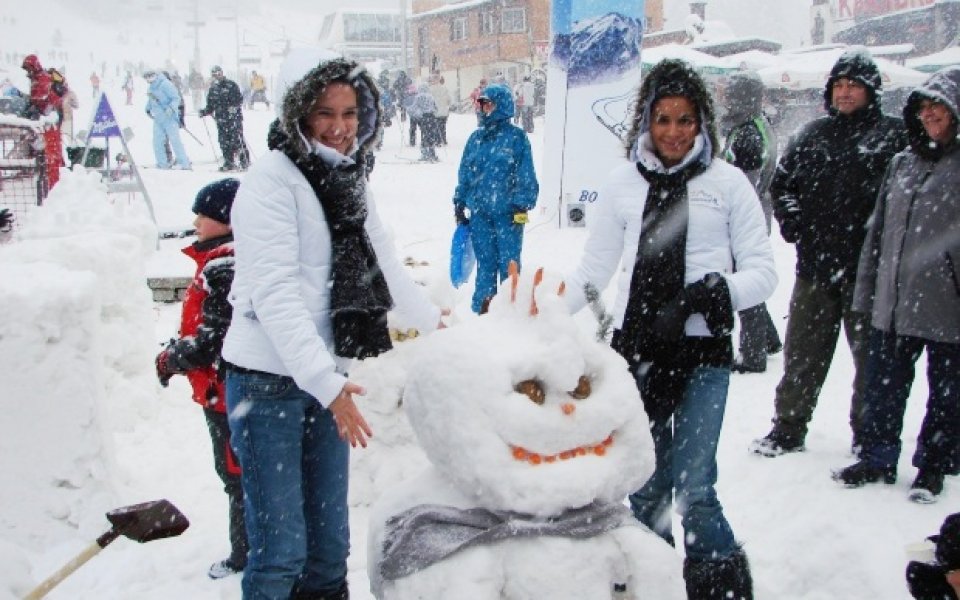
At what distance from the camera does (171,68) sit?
43438mm

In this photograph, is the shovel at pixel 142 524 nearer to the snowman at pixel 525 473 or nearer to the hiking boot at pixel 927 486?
the snowman at pixel 525 473

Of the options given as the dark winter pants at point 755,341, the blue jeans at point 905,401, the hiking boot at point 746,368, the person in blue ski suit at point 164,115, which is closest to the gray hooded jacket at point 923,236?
the blue jeans at point 905,401

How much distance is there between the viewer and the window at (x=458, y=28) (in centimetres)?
4628

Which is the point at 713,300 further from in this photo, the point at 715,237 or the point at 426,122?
the point at 426,122

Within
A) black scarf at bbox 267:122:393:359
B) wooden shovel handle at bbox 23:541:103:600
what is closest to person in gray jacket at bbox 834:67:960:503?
black scarf at bbox 267:122:393:359

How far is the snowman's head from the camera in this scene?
220 cm

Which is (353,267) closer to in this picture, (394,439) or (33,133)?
(394,439)

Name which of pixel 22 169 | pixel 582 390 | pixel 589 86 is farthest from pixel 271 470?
pixel 22 169

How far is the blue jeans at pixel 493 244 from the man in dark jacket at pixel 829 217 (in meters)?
2.94

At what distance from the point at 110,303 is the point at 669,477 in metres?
4.26

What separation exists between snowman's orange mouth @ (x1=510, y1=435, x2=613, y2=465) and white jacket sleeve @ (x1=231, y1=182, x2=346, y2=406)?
1.97ft

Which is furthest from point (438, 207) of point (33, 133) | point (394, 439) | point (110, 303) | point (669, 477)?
point (669, 477)

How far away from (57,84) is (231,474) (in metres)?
14.2

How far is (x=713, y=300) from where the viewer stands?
2865 mm
